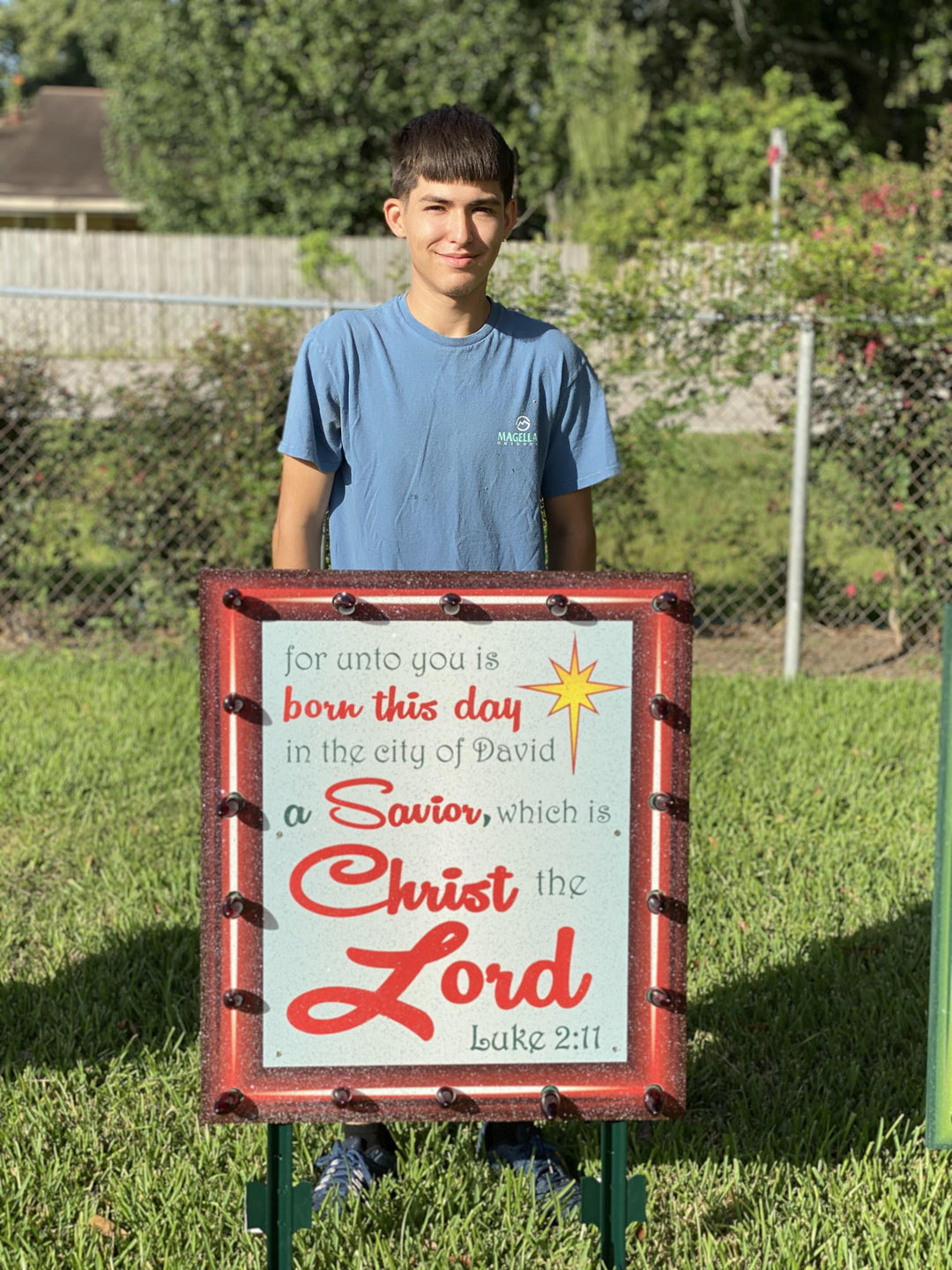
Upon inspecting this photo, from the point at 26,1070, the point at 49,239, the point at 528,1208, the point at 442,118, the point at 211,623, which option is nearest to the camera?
the point at 211,623

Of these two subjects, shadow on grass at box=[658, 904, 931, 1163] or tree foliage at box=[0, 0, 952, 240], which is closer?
shadow on grass at box=[658, 904, 931, 1163]

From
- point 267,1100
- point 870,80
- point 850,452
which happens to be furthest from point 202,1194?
point 870,80

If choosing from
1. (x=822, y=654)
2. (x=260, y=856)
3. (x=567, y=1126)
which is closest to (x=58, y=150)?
(x=822, y=654)

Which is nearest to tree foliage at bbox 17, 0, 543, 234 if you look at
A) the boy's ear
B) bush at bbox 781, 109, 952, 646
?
bush at bbox 781, 109, 952, 646

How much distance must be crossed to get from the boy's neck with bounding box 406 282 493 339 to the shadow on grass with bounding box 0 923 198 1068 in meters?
1.77

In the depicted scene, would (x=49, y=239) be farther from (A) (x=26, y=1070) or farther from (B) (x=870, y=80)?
(A) (x=26, y=1070)

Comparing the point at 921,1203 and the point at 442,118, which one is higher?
the point at 442,118

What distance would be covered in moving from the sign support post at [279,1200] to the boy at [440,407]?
331 millimetres

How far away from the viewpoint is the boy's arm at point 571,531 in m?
2.53

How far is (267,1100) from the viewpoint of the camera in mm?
2074

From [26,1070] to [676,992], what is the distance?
1.59m

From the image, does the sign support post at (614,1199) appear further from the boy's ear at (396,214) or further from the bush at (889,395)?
the bush at (889,395)

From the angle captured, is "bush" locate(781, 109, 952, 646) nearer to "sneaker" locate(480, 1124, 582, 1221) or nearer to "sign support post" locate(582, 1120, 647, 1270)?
"sneaker" locate(480, 1124, 582, 1221)

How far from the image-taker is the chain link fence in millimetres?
6312
